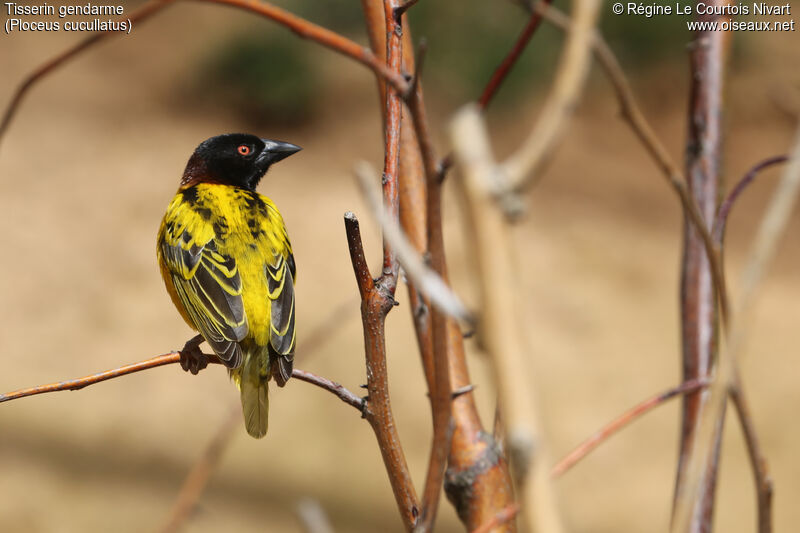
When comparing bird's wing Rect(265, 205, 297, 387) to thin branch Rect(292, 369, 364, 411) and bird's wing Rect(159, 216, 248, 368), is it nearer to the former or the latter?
bird's wing Rect(159, 216, 248, 368)

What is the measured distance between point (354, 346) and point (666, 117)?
5.18m

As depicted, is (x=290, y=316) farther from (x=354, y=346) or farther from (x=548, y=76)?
(x=548, y=76)

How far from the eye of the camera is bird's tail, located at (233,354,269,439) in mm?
2529

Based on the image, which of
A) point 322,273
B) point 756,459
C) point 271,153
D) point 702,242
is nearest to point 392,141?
point 702,242

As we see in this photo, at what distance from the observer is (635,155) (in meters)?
9.95

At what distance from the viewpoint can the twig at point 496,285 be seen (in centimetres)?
54

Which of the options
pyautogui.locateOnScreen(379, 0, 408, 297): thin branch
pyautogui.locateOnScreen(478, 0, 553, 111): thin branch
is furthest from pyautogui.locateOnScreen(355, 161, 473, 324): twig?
pyautogui.locateOnScreen(379, 0, 408, 297): thin branch

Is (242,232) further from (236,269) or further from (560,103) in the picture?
(560,103)

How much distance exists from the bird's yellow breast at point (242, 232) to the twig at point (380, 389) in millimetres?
1518

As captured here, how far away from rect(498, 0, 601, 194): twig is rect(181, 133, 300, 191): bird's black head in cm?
328

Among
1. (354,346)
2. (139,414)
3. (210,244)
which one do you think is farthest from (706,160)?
(139,414)

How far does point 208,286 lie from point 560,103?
2.56 metres

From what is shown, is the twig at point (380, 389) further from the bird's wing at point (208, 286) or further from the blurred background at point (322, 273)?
the blurred background at point (322, 273)

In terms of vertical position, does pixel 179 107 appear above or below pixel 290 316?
above
